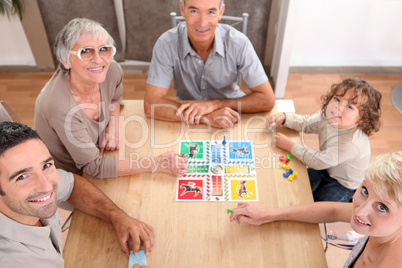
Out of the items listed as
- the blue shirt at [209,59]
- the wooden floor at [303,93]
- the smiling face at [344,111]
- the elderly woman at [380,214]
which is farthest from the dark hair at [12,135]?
the wooden floor at [303,93]

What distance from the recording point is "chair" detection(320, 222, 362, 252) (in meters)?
1.82

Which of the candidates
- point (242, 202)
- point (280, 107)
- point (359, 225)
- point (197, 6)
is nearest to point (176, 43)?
point (197, 6)

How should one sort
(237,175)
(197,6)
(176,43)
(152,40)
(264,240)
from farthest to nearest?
(152,40) < (176,43) < (197,6) < (237,175) < (264,240)

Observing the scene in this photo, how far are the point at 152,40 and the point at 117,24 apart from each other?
15.1 inches

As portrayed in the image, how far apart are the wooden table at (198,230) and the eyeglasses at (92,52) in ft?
1.68

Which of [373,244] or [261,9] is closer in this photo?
[373,244]

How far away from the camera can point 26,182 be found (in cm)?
130

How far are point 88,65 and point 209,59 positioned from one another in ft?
2.50

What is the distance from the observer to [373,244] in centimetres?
135

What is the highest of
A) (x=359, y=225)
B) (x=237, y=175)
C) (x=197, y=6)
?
(x=197, y=6)

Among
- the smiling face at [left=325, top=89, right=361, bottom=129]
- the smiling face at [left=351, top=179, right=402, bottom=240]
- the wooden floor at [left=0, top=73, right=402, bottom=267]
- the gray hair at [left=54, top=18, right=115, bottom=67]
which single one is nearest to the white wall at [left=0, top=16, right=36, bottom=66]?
the wooden floor at [left=0, top=73, right=402, bottom=267]

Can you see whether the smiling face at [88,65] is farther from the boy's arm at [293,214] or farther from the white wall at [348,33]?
the white wall at [348,33]

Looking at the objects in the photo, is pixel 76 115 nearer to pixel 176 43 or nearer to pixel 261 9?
pixel 176 43

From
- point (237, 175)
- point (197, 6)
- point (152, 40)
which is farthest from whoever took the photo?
point (152, 40)
